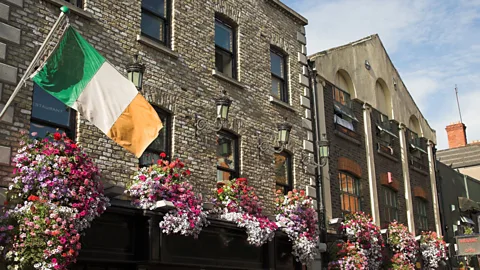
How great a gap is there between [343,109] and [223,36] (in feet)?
18.4

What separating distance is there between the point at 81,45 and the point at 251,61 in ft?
21.7

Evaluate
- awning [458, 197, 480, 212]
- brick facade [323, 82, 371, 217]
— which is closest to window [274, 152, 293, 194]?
brick facade [323, 82, 371, 217]

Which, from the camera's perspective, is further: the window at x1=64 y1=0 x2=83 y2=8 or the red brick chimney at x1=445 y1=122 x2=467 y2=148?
the red brick chimney at x1=445 y1=122 x2=467 y2=148

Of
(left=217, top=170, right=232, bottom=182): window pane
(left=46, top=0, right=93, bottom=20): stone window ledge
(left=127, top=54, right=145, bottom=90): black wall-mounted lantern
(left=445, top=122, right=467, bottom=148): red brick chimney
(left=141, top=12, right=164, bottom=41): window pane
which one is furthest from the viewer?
(left=445, top=122, right=467, bottom=148): red brick chimney

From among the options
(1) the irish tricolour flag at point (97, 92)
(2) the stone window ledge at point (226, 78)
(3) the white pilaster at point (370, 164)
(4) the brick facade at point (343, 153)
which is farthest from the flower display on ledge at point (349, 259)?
(1) the irish tricolour flag at point (97, 92)

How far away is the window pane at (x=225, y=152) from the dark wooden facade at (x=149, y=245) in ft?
5.13

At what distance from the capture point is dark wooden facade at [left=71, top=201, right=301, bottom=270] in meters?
9.99

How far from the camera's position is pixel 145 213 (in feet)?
34.7

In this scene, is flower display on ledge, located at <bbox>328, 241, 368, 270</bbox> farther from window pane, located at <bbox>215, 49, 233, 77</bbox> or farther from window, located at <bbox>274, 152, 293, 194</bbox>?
window pane, located at <bbox>215, 49, 233, 77</bbox>

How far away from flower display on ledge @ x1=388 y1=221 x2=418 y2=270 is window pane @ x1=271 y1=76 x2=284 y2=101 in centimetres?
604

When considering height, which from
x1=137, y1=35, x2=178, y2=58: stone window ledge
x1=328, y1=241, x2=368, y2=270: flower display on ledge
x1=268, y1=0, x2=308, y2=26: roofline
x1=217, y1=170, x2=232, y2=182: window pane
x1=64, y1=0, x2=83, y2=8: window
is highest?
x1=268, y1=0, x2=308, y2=26: roofline

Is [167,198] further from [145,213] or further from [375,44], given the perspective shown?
[375,44]

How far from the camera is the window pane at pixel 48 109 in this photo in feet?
32.3

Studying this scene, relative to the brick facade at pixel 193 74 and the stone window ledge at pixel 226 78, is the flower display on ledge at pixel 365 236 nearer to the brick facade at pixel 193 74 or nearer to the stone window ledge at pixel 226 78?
the brick facade at pixel 193 74
